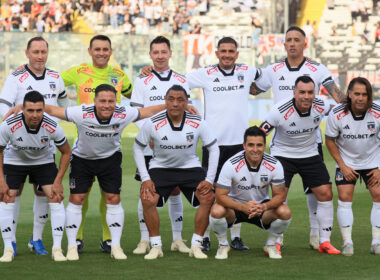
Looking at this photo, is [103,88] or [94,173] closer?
[103,88]

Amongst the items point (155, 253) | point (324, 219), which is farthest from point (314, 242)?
point (155, 253)

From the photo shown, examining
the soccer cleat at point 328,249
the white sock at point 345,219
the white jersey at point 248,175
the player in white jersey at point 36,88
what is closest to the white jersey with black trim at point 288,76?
the white jersey at point 248,175

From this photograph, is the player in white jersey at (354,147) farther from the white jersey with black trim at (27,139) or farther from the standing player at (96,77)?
the white jersey with black trim at (27,139)

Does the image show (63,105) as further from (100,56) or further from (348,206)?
(348,206)

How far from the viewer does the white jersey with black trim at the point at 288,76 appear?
959 cm

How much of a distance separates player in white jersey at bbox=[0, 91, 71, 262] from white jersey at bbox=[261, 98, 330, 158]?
2.28m

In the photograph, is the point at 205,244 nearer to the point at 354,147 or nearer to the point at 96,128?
the point at 96,128

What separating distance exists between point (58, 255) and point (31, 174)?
3.16ft

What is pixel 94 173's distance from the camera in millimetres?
9000

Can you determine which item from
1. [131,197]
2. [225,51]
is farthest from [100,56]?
[131,197]

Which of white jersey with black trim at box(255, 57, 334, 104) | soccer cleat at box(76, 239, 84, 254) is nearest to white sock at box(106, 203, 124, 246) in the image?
soccer cleat at box(76, 239, 84, 254)

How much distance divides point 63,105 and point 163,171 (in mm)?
1472

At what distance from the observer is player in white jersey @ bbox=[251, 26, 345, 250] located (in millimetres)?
9477

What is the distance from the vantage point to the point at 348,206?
895cm
